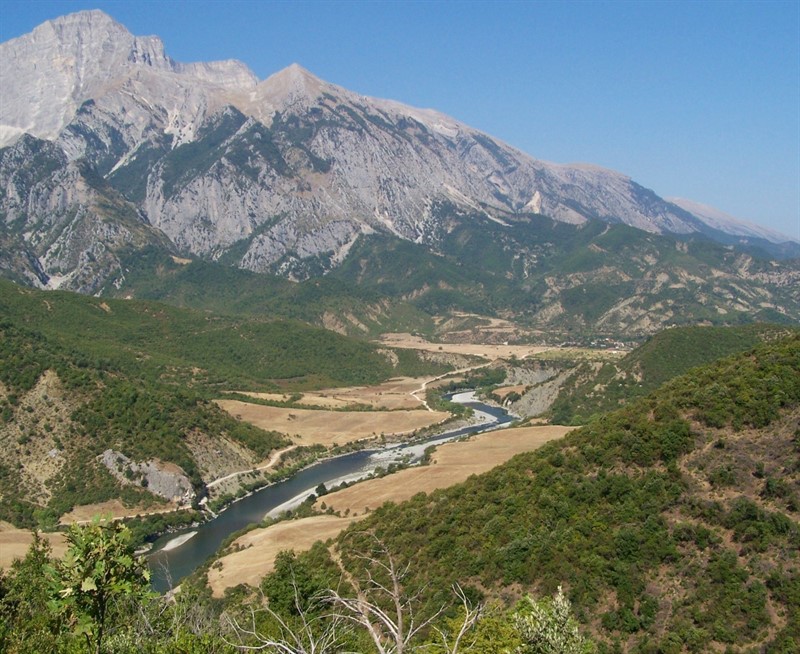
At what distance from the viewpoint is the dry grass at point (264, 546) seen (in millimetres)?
76125

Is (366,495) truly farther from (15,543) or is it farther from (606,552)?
(606,552)

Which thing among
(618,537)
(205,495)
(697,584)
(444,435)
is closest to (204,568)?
(205,495)

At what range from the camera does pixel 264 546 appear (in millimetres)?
85312

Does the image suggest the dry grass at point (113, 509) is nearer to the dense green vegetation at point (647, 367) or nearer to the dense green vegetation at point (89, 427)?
the dense green vegetation at point (89, 427)

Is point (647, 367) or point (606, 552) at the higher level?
point (606, 552)

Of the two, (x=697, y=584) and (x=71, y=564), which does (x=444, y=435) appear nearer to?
(x=697, y=584)

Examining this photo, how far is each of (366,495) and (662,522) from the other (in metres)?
53.0

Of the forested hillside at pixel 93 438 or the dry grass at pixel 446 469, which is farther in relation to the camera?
the forested hillside at pixel 93 438

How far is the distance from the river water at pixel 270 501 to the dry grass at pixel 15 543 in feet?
36.3

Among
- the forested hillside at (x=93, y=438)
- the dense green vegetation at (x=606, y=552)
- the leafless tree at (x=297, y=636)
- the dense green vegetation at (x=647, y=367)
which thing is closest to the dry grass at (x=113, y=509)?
the forested hillside at (x=93, y=438)

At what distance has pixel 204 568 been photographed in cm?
8350

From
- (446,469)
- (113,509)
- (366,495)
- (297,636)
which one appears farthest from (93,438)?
(297,636)

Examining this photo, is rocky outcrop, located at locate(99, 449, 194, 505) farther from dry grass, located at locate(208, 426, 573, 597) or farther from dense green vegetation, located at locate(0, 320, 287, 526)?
dry grass, located at locate(208, 426, 573, 597)

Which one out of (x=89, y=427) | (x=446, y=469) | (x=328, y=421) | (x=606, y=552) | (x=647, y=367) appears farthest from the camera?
(x=328, y=421)
